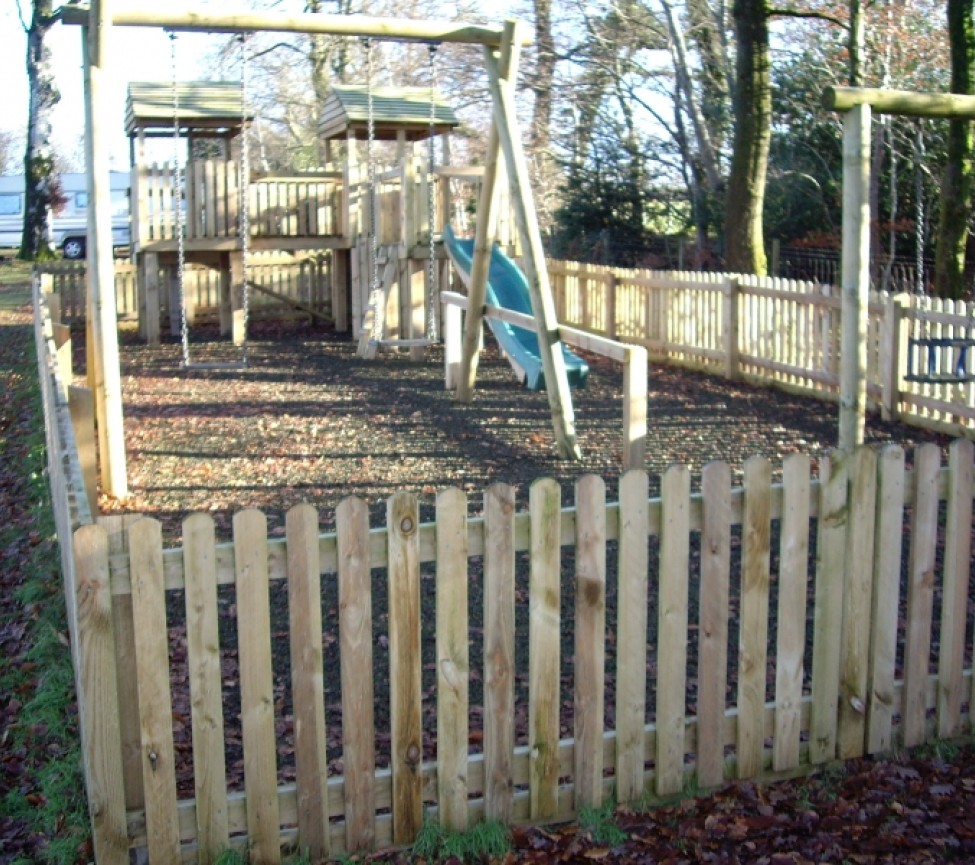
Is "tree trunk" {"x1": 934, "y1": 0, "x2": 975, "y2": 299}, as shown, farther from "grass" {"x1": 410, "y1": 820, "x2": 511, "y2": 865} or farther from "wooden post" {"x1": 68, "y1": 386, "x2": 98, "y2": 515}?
"grass" {"x1": 410, "y1": 820, "x2": 511, "y2": 865}

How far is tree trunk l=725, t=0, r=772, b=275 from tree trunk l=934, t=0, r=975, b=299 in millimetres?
2814

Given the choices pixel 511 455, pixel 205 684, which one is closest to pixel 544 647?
pixel 205 684

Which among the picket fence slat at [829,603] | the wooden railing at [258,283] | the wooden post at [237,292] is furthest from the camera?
the wooden railing at [258,283]

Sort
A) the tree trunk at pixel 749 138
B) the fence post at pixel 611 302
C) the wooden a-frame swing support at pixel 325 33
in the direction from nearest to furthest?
the wooden a-frame swing support at pixel 325 33
the tree trunk at pixel 749 138
the fence post at pixel 611 302

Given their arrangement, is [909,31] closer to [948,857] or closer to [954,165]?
[954,165]

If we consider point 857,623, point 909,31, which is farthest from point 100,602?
point 909,31

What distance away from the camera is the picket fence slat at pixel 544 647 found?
388 cm

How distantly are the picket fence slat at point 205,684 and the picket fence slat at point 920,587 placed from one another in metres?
2.49

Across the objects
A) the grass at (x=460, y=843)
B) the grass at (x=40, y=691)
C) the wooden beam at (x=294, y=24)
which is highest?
the wooden beam at (x=294, y=24)

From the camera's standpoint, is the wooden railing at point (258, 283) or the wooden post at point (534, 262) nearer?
the wooden post at point (534, 262)

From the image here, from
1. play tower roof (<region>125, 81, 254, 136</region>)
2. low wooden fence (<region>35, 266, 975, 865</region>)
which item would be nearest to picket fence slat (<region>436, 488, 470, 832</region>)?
low wooden fence (<region>35, 266, 975, 865</region>)

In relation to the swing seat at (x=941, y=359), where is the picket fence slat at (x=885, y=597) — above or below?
below

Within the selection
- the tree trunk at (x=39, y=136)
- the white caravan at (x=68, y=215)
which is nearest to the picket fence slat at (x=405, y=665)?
the tree trunk at (x=39, y=136)

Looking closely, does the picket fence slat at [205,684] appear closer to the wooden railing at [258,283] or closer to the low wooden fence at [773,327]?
the low wooden fence at [773,327]
